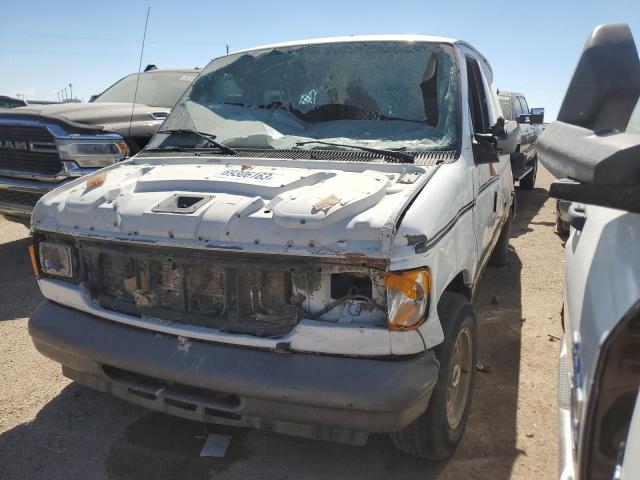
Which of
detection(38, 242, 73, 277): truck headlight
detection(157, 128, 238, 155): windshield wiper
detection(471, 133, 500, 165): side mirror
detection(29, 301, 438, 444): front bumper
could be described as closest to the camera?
detection(29, 301, 438, 444): front bumper

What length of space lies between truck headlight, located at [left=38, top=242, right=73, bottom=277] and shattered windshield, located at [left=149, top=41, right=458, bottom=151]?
1.07 metres

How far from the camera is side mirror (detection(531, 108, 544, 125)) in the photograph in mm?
8395

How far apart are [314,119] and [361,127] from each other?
1.11ft

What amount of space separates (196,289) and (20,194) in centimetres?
437

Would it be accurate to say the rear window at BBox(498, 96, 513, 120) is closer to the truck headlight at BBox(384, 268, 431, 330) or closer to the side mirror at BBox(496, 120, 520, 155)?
the side mirror at BBox(496, 120, 520, 155)

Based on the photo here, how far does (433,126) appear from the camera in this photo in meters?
3.21

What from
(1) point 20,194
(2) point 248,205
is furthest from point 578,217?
(1) point 20,194

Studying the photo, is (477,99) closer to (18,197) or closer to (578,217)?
(578,217)

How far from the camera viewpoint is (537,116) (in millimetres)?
8688

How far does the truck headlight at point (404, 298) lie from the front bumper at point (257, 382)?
0.53 ft

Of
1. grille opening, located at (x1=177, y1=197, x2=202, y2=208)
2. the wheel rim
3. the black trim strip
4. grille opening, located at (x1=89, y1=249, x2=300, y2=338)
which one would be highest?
grille opening, located at (x1=177, y1=197, x2=202, y2=208)

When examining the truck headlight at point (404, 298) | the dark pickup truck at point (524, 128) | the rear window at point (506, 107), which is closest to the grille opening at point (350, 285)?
the truck headlight at point (404, 298)

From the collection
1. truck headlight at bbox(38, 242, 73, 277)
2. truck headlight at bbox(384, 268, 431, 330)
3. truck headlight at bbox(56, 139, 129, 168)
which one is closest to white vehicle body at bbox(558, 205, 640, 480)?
truck headlight at bbox(384, 268, 431, 330)

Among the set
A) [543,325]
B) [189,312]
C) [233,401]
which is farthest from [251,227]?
[543,325]
